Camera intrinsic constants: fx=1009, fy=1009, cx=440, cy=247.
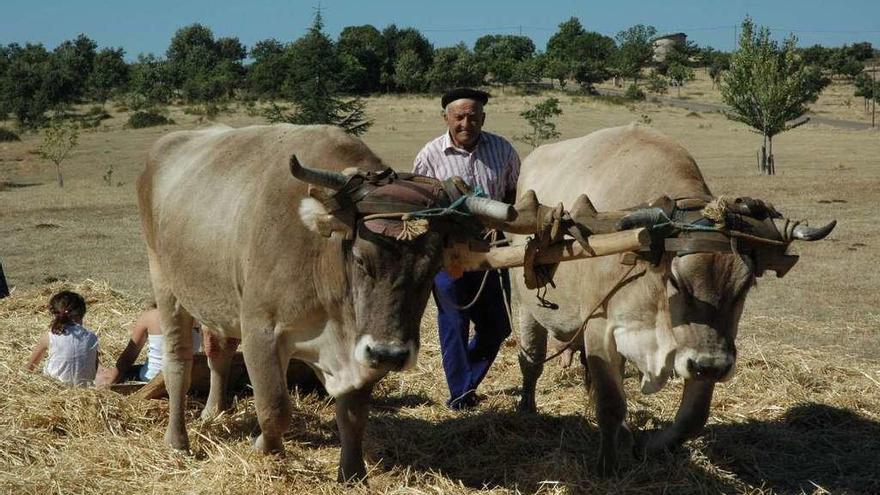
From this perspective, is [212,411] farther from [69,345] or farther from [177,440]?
[69,345]

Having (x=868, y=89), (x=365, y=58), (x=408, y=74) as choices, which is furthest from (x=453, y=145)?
(x=365, y=58)

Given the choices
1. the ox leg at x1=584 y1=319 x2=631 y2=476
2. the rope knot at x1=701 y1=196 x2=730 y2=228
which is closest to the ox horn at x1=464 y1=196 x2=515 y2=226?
the rope knot at x1=701 y1=196 x2=730 y2=228

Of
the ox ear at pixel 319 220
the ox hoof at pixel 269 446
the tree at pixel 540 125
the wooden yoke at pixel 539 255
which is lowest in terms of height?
the tree at pixel 540 125

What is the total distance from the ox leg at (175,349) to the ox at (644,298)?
2.48m

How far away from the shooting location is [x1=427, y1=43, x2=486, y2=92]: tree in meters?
73.6

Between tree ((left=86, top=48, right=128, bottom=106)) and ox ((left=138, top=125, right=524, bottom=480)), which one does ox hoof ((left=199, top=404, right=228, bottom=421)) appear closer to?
ox ((left=138, top=125, right=524, bottom=480))

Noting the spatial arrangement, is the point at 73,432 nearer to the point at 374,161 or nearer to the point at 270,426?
the point at 270,426

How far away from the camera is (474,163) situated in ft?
25.8

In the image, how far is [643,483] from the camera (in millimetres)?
6133

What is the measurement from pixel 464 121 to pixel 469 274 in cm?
124

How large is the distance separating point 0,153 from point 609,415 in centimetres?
3801

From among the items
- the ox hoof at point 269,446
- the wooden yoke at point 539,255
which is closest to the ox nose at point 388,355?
the wooden yoke at point 539,255

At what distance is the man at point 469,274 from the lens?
7.80m

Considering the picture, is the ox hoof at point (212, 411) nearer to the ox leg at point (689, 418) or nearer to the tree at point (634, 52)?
the ox leg at point (689, 418)
